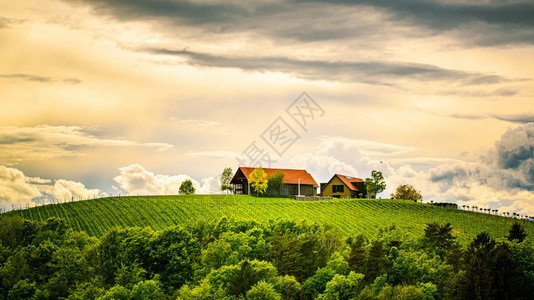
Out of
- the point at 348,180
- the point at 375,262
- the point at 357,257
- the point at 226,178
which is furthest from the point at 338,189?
the point at 375,262

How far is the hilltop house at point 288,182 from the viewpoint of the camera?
5064 inches

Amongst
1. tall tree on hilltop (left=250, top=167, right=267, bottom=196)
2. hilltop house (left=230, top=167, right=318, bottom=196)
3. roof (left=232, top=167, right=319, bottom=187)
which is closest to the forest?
tall tree on hilltop (left=250, top=167, right=267, bottom=196)

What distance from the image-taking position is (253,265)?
56.9 metres

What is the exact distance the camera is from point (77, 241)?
68.8 m

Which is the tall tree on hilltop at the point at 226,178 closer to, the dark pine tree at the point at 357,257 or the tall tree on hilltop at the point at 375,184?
the tall tree on hilltop at the point at 375,184

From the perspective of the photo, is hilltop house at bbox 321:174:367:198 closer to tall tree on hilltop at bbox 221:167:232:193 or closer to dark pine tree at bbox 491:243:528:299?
tall tree on hilltop at bbox 221:167:232:193

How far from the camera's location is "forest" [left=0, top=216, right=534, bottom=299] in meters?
51.6

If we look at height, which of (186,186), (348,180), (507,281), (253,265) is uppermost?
(348,180)

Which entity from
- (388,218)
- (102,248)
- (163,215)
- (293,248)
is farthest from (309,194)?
(102,248)

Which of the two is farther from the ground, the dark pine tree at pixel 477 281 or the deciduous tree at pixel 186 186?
the deciduous tree at pixel 186 186

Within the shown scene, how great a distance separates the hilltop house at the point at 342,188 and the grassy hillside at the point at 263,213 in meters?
21.8

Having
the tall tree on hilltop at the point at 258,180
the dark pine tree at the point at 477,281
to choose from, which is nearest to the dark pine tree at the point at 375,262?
the dark pine tree at the point at 477,281

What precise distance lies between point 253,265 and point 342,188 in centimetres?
8044

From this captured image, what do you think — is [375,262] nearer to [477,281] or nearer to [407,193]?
[477,281]
